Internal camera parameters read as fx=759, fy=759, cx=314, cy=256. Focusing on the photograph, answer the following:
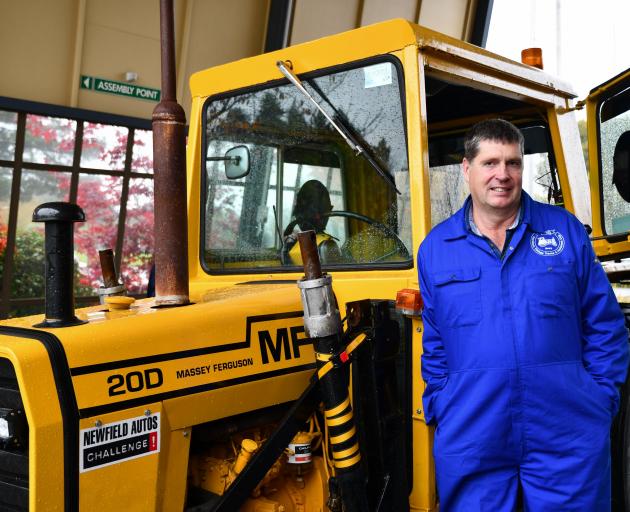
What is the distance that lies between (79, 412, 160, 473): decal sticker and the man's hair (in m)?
1.25

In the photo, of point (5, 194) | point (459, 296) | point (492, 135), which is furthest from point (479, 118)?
point (5, 194)

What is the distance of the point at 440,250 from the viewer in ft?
7.77

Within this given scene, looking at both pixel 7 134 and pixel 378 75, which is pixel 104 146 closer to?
pixel 7 134

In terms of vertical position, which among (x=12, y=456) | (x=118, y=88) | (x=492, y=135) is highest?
(x=118, y=88)

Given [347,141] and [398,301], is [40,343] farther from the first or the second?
[347,141]

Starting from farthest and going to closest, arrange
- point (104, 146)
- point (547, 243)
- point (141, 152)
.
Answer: point (141, 152) < point (104, 146) < point (547, 243)

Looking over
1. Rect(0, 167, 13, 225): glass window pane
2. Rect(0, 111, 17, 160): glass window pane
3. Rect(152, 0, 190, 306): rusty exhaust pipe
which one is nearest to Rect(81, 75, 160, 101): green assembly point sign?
Rect(0, 111, 17, 160): glass window pane

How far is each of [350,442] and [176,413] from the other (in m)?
0.55

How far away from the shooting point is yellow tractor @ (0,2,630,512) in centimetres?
205

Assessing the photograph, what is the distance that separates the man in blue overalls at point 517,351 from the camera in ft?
7.13

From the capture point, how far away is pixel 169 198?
8.08 ft

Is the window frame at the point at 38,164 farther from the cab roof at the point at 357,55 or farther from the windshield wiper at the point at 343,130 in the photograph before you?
the windshield wiper at the point at 343,130

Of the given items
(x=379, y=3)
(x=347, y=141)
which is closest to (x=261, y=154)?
(x=347, y=141)

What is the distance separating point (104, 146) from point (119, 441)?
7.34 m
